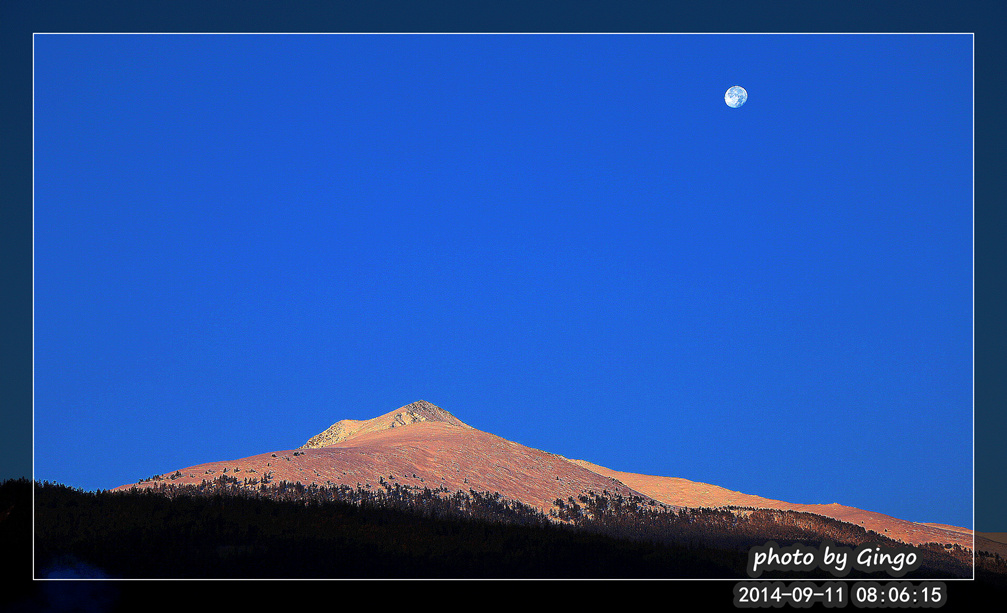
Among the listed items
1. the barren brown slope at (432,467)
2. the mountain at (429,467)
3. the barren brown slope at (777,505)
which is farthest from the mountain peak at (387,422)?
the barren brown slope at (777,505)

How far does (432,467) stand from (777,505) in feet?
59.1

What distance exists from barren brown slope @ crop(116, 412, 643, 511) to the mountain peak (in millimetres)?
4660

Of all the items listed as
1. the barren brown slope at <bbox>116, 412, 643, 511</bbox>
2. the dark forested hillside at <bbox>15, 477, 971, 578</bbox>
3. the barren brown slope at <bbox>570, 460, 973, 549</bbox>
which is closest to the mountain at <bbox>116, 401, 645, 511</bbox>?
the barren brown slope at <bbox>116, 412, 643, 511</bbox>

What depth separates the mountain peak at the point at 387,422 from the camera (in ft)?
150

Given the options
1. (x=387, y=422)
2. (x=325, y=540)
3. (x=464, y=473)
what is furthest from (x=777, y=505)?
(x=325, y=540)

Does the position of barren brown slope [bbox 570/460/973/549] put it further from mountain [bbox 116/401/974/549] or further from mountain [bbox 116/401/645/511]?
mountain [bbox 116/401/645/511]

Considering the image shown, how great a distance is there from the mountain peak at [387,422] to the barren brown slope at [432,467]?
4.66 metres

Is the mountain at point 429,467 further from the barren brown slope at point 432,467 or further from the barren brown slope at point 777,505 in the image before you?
the barren brown slope at point 777,505

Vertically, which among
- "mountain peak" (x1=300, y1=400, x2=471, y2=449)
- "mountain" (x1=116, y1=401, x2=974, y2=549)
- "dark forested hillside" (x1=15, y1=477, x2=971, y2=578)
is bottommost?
"dark forested hillside" (x1=15, y1=477, x2=971, y2=578)

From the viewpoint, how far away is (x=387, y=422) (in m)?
45.9

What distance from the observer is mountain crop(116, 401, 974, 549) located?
29.2 m

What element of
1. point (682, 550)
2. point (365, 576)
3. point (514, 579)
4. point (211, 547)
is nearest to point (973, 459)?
point (682, 550)

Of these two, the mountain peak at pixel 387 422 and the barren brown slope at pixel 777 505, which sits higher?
the mountain peak at pixel 387 422

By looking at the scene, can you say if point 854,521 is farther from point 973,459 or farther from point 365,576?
point 365,576
